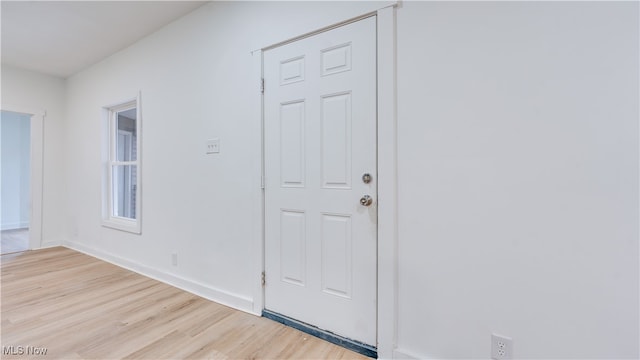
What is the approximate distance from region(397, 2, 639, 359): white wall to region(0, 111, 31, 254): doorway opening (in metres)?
7.11

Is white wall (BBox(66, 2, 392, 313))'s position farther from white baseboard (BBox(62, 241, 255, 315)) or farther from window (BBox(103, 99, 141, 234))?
window (BBox(103, 99, 141, 234))

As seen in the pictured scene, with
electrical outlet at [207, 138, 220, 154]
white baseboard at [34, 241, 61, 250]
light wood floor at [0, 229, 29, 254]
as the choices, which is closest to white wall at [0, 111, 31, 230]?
light wood floor at [0, 229, 29, 254]

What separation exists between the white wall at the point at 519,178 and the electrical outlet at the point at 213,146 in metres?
1.51

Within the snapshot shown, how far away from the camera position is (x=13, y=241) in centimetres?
438

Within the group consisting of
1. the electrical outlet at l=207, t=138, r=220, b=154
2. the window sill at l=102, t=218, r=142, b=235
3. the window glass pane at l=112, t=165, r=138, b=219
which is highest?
the electrical outlet at l=207, t=138, r=220, b=154

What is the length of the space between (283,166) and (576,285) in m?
1.64

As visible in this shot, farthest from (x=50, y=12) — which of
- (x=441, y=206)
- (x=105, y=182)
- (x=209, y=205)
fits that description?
(x=441, y=206)

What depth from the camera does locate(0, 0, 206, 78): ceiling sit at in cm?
236

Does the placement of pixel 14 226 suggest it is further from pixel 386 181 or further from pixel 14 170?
pixel 386 181

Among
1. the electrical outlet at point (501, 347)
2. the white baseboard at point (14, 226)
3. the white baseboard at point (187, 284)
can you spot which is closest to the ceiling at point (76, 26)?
Result: the white baseboard at point (187, 284)

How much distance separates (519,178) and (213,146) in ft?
6.91

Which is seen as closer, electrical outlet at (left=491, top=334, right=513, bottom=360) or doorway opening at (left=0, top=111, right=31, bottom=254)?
electrical outlet at (left=491, top=334, right=513, bottom=360)

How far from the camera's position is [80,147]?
12.6 feet

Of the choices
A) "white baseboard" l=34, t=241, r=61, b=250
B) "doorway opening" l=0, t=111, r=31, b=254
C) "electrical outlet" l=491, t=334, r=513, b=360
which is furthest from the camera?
"doorway opening" l=0, t=111, r=31, b=254
